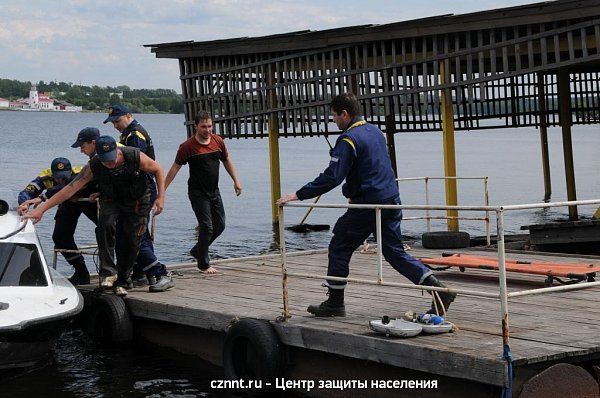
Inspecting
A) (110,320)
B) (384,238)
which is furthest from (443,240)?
(384,238)

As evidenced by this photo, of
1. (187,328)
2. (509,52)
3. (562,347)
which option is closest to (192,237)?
(509,52)

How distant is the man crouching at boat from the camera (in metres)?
12.2

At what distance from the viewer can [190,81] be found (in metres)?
29.0

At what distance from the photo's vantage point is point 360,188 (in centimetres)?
1002

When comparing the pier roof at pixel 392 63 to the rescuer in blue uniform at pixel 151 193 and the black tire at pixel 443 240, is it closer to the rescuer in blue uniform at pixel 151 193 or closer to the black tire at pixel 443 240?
the black tire at pixel 443 240

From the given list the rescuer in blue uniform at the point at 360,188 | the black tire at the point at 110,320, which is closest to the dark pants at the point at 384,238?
the rescuer in blue uniform at the point at 360,188

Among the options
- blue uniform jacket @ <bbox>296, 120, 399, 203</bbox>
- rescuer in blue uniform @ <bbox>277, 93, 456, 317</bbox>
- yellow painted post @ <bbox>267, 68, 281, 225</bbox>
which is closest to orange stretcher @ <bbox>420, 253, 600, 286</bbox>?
rescuer in blue uniform @ <bbox>277, 93, 456, 317</bbox>

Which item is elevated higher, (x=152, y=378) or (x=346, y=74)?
(x=346, y=74)

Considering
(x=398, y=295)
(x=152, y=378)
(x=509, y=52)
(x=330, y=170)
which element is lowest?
(x=152, y=378)

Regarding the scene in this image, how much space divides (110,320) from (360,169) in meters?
4.11

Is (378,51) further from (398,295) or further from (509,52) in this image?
(398,295)

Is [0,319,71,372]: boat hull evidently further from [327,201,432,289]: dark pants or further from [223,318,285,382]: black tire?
[327,201,432,289]: dark pants

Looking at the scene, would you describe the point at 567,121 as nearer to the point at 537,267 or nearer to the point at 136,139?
the point at 537,267

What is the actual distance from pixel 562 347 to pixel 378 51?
622 inches
